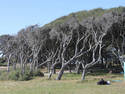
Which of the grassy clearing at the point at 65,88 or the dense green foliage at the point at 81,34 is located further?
the dense green foliage at the point at 81,34

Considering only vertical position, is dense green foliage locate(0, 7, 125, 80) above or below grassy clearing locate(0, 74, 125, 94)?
above

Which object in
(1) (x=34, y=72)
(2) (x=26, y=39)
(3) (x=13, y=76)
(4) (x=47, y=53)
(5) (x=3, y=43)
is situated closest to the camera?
(3) (x=13, y=76)

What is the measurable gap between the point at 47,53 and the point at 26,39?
7.55 metres

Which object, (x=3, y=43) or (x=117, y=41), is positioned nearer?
(x=117, y=41)

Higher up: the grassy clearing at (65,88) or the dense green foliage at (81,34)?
the dense green foliage at (81,34)

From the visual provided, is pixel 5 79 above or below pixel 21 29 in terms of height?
below

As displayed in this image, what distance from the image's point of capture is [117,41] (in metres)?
32.3

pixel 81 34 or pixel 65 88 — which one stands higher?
pixel 81 34

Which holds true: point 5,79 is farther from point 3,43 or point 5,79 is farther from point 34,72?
point 3,43

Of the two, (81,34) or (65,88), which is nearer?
(65,88)

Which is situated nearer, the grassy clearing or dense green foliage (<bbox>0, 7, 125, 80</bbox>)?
the grassy clearing

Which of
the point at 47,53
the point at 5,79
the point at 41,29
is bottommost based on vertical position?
the point at 5,79

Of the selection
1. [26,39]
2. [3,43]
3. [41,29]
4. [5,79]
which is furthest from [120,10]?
[3,43]

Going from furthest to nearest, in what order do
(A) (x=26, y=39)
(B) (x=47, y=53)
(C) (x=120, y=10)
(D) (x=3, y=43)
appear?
1. (D) (x=3, y=43)
2. (B) (x=47, y=53)
3. (A) (x=26, y=39)
4. (C) (x=120, y=10)
